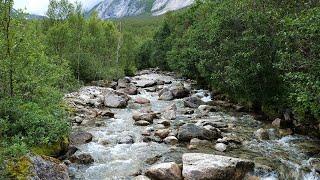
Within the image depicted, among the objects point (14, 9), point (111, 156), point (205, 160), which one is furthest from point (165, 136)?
point (14, 9)

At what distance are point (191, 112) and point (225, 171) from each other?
17462 millimetres

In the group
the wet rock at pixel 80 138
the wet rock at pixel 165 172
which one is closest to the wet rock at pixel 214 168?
the wet rock at pixel 165 172

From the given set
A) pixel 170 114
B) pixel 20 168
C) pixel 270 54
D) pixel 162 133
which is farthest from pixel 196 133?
pixel 20 168

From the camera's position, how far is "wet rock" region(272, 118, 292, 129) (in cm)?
2766

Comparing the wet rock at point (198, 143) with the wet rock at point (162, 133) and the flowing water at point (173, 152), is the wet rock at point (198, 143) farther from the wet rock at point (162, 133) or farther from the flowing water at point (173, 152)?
the wet rock at point (162, 133)

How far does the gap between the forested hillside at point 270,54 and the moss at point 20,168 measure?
1168 centimetres

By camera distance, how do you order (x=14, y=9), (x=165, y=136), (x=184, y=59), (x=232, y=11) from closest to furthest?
1. (x=14, y=9)
2. (x=165, y=136)
3. (x=232, y=11)
4. (x=184, y=59)

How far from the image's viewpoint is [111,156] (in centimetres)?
2172

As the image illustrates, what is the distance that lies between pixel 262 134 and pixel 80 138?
12205 mm

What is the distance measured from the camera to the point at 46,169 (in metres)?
14.9

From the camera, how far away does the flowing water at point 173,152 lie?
18.6m

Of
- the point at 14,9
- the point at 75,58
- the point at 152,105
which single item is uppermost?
the point at 14,9

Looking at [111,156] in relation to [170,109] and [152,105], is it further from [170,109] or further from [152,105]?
[152,105]

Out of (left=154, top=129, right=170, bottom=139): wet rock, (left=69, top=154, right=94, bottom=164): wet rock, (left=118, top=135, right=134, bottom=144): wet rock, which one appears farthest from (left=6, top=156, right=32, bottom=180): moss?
(left=154, top=129, right=170, bottom=139): wet rock
